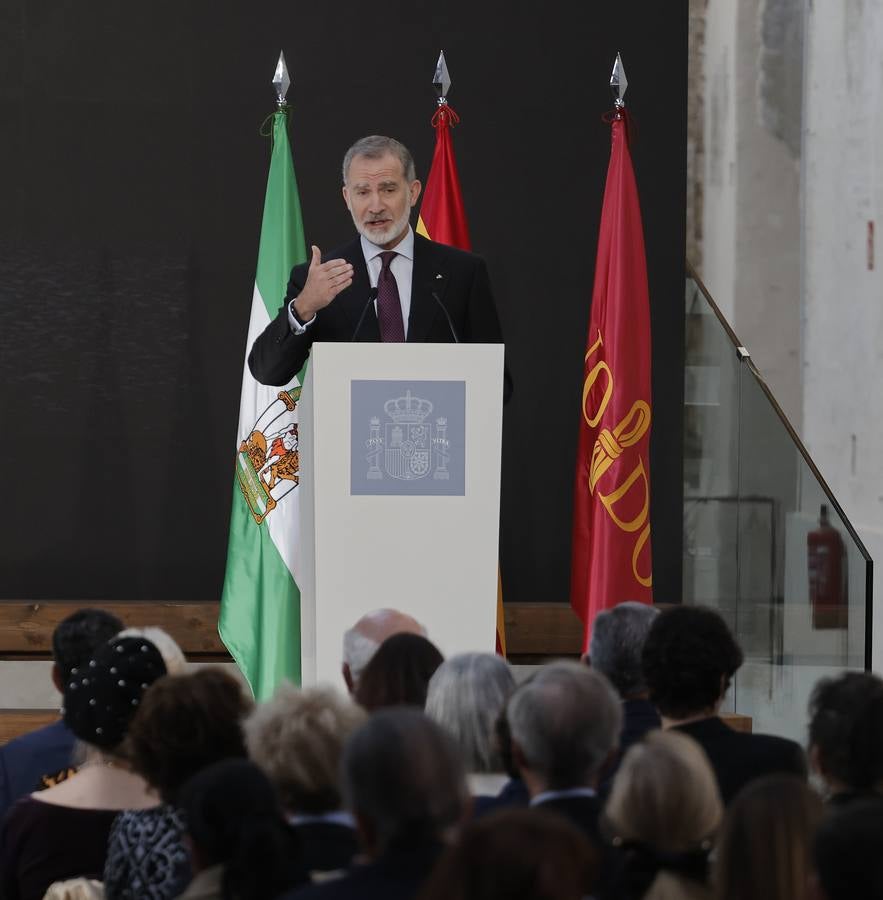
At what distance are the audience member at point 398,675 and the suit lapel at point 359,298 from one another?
1.54 metres

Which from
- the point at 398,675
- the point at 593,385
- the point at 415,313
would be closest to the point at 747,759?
the point at 398,675

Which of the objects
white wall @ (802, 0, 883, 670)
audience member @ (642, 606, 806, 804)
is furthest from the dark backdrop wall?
audience member @ (642, 606, 806, 804)

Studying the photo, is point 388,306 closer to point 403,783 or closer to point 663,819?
point 663,819

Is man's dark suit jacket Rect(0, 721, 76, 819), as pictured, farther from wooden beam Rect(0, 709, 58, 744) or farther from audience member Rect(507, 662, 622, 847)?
wooden beam Rect(0, 709, 58, 744)

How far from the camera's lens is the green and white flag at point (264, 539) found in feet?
17.2

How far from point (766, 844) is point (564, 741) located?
1.57 feet

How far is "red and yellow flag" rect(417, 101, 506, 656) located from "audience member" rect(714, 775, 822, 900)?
12.7 ft

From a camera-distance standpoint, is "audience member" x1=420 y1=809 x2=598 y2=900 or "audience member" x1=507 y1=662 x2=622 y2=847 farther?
"audience member" x1=507 y1=662 x2=622 y2=847

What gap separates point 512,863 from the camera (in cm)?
151

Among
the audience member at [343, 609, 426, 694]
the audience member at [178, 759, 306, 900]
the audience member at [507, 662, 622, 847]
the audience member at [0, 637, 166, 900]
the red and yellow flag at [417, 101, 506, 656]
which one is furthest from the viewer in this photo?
the red and yellow flag at [417, 101, 506, 656]

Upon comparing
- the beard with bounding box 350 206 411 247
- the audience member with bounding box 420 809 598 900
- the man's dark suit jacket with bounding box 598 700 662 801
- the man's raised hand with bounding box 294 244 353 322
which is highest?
the beard with bounding box 350 206 411 247

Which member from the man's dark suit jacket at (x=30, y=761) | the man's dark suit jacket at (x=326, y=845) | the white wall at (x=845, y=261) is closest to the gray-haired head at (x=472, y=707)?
the man's dark suit jacket at (x=326, y=845)

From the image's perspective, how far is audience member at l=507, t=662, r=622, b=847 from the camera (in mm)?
2244

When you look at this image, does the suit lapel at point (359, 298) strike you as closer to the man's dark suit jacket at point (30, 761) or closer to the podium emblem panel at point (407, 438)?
the podium emblem panel at point (407, 438)
